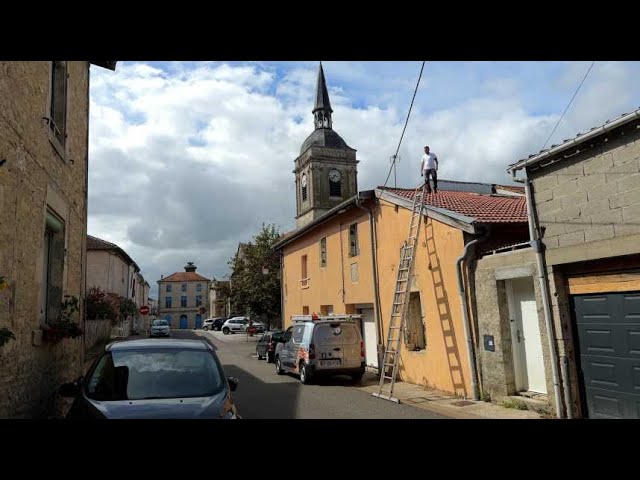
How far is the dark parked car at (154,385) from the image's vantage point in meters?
4.66

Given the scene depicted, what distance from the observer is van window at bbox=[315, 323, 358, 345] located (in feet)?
43.5

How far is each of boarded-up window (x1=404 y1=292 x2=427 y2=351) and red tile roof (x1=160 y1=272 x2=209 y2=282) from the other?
73.2 meters

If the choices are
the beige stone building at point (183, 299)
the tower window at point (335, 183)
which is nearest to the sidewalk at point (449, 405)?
the tower window at point (335, 183)

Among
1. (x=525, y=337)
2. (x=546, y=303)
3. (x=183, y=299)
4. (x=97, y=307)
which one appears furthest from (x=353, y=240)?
(x=183, y=299)

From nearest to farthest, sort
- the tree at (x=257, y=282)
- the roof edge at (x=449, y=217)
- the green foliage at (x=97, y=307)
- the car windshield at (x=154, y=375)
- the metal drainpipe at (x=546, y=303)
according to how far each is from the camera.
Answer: the car windshield at (x=154, y=375), the metal drainpipe at (x=546, y=303), the roof edge at (x=449, y=217), the green foliage at (x=97, y=307), the tree at (x=257, y=282)

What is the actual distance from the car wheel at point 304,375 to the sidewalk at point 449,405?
1.50 metres

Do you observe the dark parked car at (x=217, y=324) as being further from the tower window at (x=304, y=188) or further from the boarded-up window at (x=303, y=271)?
the boarded-up window at (x=303, y=271)
